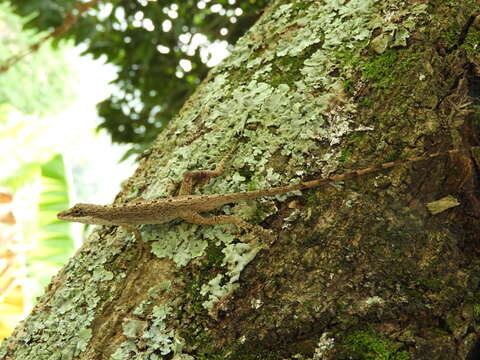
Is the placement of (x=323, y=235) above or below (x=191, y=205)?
below

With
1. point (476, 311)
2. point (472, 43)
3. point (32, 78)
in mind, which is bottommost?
point (476, 311)

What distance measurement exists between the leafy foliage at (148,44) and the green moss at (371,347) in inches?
126

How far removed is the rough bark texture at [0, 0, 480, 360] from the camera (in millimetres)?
1802

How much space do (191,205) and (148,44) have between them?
283cm

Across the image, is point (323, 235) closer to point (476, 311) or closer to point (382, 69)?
point (476, 311)

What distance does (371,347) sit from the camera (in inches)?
68.7

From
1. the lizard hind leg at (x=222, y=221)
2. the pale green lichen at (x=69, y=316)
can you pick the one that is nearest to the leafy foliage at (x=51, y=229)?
the pale green lichen at (x=69, y=316)

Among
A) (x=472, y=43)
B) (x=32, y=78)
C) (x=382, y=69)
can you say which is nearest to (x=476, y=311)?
(x=382, y=69)

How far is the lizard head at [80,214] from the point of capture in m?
2.78

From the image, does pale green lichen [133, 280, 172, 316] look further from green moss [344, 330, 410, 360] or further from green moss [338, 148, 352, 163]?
green moss [338, 148, 352, 163]

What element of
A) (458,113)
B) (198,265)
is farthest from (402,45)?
(198,265)

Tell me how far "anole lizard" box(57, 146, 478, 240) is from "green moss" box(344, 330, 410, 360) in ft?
2.18

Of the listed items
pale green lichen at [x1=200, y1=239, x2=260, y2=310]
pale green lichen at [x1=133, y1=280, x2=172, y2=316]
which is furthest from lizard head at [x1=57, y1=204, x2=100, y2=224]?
pale green lichen at [x1=200, y1=239, x2=260, y2=310]

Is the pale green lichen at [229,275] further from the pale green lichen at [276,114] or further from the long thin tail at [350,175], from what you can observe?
the long thin tail at [350,175]
